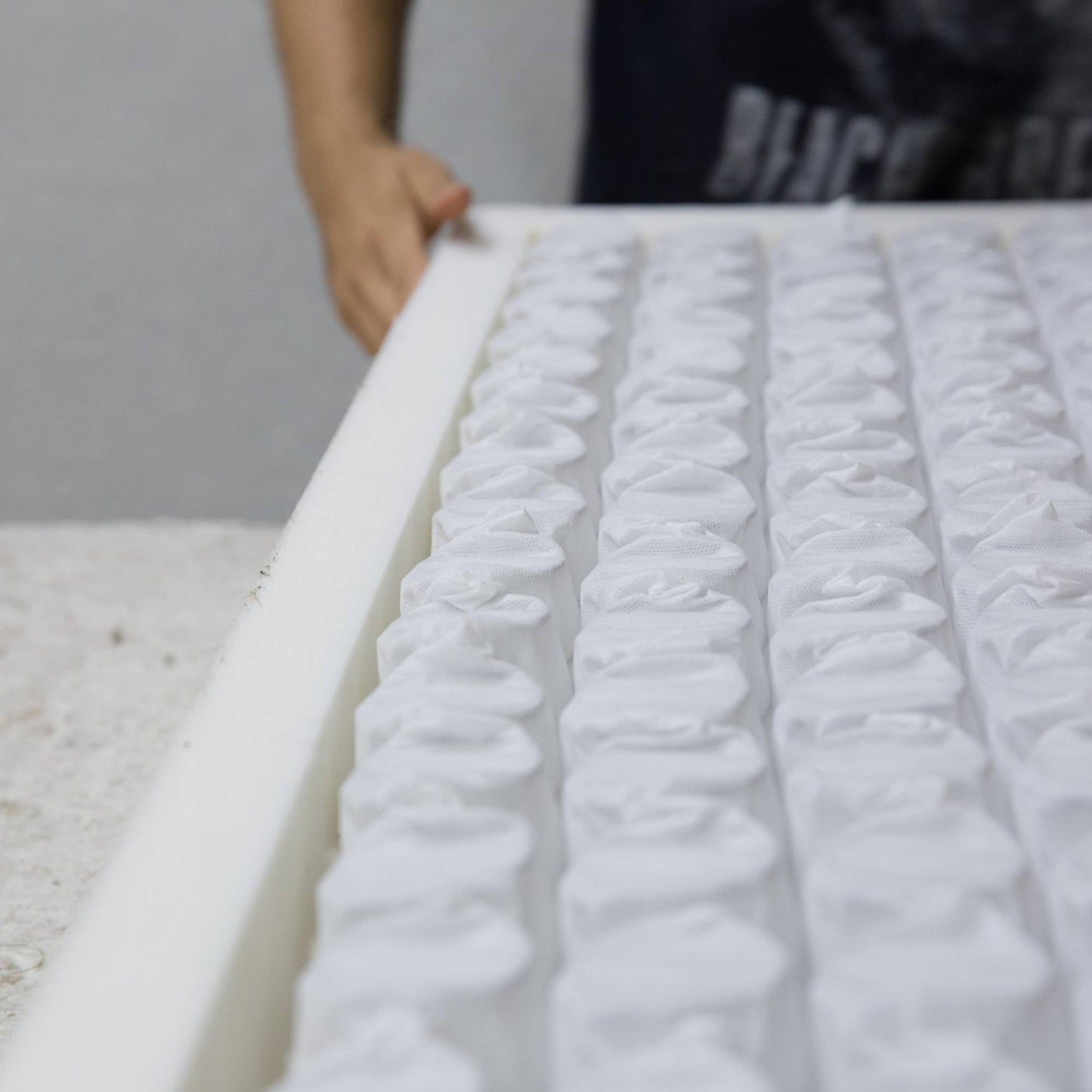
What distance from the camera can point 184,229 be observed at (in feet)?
4.37

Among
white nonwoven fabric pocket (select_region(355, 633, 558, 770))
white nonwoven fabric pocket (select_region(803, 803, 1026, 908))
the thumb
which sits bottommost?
the thumb

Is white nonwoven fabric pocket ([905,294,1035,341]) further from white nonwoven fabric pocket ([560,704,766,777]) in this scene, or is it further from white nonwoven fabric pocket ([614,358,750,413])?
white nonwoven fabric pocket ([560,704,766,777])

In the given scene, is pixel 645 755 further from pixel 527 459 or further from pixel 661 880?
pixel 527 459

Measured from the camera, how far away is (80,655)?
59 centimetres

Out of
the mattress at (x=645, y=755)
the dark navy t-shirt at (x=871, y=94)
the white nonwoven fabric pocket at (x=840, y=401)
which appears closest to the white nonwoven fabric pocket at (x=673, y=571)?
the mattress at (x=645, y=755)

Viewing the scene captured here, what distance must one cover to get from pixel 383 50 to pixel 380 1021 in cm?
76

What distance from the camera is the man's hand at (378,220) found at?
722 millimetres

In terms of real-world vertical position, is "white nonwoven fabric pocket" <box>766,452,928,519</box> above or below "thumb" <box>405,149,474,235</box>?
above

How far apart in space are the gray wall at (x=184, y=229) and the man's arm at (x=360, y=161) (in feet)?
1.16

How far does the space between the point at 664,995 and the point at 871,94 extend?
0.71m

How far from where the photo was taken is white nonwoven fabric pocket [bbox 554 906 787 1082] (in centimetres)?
26

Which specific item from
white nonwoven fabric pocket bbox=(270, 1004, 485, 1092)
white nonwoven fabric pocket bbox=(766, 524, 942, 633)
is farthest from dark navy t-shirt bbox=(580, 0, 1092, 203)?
white nonwoven fabric pocket bbox=(270, 1004, 485, 1092)

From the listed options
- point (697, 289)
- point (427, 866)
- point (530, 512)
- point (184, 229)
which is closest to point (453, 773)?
point (427, 866)

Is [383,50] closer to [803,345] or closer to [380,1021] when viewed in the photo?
[803,345]
